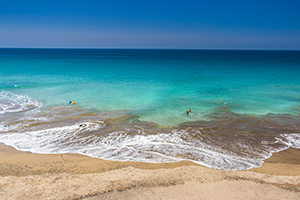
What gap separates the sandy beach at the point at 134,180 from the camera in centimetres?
853

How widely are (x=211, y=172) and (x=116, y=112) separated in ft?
43.3

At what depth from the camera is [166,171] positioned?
10.4m

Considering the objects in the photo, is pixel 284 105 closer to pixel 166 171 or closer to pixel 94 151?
pixel 166 171

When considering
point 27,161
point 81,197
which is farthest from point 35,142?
point 81,197

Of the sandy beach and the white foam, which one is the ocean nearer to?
the white foam

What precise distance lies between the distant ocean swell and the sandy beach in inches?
37.8

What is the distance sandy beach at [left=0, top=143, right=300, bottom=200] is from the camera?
853 cm

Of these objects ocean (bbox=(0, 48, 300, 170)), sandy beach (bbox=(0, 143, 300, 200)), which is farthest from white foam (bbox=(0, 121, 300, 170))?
sandy beach (bbox=(0, 143, 300, 200))

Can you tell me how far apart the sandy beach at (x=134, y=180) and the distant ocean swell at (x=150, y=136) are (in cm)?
96

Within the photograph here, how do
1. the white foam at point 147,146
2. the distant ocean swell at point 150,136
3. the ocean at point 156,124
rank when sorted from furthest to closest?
the ocean at point 156,124
the distant ocean swell at point 150,136
the white foam at point 147,146

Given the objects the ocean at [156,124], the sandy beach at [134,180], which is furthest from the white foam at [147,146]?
the sandy beach at [134,180]

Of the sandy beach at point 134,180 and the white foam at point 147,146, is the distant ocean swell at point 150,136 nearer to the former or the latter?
the white foam at point 147,146

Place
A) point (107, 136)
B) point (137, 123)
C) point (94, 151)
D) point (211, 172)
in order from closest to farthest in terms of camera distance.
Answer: point (211, 172), point (94, 151), point (107, 136), point (137, 123)

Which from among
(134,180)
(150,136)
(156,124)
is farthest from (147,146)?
(156,124)
